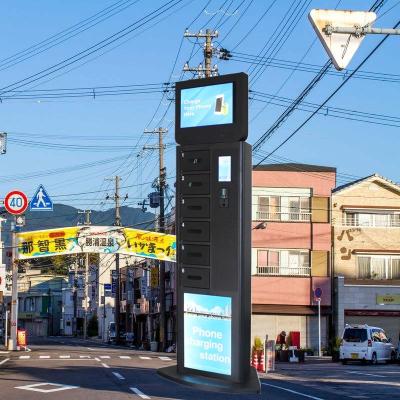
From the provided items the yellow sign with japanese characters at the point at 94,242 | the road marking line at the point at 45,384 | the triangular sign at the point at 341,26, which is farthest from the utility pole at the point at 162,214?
the triangular sign at the point at 341,26

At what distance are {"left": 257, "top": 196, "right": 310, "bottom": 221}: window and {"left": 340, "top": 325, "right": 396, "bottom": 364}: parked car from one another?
519 inches

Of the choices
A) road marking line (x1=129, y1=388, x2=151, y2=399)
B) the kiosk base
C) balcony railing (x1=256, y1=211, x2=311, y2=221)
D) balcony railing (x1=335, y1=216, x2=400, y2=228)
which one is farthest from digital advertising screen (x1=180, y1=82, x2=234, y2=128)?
balcony railing (x1=335, y1=216, x2=400, y2=228)

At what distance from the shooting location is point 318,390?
2209 cm

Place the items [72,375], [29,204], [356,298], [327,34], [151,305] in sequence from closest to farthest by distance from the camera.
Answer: [327,34] → [72,375] → [29,204] → [356,298] → [151,305]

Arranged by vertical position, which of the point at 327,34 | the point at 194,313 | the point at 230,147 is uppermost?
the point at 327,34

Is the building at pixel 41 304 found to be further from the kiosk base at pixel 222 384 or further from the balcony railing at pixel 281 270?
the kiosk base at pixel 222 384

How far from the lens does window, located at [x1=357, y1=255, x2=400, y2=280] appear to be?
170ft

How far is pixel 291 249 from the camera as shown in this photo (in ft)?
169

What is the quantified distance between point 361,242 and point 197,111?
43988 mm

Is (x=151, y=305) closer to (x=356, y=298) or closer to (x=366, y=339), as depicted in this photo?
(x=356, y=298)

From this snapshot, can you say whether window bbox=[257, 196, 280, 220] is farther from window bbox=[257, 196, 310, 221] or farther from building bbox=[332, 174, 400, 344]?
building bbox=[332, 174, 400, 344]

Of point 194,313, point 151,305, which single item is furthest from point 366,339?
point 151,305

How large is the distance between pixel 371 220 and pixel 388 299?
494 cm

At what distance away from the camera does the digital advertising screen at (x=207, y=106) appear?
8.54 m
